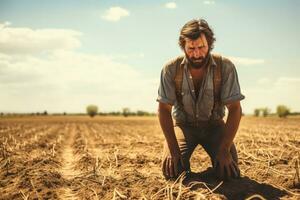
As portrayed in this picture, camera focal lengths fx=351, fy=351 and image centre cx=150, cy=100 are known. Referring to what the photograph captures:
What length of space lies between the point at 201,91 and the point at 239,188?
3.97 ft

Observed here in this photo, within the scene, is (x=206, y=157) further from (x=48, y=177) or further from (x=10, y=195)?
(x=10, y=195)

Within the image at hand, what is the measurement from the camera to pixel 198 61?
4.05 m

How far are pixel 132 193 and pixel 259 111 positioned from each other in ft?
177

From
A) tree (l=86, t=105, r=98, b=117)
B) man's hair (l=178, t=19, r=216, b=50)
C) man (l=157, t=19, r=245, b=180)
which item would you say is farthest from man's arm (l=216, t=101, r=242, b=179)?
tree (l=86, t=105, r=98, b=117)

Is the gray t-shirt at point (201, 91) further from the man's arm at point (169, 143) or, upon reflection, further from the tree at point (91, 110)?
the tree at point (91, 110)

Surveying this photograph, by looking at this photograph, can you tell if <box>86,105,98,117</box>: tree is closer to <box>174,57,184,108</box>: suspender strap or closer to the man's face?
<box>174,57,184,108</box>: suspender strap

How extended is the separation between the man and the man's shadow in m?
0.13

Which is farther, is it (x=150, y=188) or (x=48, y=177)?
(x=48, y=177)

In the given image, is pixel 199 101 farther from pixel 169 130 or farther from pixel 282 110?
pixel 282 110

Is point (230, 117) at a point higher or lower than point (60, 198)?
higher

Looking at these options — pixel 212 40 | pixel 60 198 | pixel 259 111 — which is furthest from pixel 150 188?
pixel 259 111

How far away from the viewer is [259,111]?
54750 millimetres

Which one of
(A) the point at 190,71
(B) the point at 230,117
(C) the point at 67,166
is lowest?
(C) the point at 67,166

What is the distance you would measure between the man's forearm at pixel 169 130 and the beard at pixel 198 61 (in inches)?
26.6
